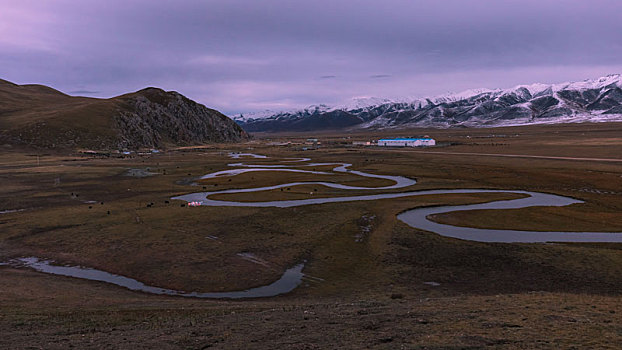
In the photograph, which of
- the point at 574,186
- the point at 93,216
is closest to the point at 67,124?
the point at 93,216

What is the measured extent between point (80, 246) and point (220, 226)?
1467 cm

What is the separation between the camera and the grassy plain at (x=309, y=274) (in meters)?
17.1

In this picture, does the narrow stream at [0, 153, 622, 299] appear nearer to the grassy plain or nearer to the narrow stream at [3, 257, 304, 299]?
the narrow stream at [3, 257, 304, 299]

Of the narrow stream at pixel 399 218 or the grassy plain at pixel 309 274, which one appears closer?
the grassy plain at pixel 309 274

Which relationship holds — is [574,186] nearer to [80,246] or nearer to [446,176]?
[446,176]

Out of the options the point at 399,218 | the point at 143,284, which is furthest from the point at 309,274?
the point at 399,218

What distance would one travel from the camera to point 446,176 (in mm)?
91500

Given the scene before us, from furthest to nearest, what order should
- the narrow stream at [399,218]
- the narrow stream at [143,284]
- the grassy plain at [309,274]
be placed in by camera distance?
1. the narrow stream at [399,218]
2. the narrow stream at [143,284]
3. the grassy plain at [309,274]

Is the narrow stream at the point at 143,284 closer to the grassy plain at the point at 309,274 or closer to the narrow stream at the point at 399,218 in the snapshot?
the narrow stream at the point at 399,218

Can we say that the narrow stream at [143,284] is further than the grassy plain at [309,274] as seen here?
Yes

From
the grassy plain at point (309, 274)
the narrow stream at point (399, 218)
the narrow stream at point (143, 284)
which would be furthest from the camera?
the narrow stream at point (399, 218)

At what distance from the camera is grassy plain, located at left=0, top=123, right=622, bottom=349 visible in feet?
56.0

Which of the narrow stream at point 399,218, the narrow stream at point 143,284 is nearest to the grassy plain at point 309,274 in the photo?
the narrow stream at point 143,284

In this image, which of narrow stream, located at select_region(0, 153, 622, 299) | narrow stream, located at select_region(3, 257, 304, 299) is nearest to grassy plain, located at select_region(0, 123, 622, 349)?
narrow stream, located at select_region(3, 257, 304, 299)
